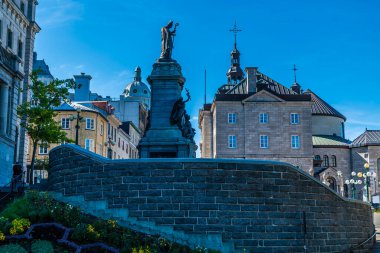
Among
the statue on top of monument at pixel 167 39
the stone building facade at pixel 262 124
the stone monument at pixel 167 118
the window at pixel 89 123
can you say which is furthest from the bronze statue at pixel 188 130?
the window at pixel 89 123

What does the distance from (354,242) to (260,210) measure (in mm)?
6155

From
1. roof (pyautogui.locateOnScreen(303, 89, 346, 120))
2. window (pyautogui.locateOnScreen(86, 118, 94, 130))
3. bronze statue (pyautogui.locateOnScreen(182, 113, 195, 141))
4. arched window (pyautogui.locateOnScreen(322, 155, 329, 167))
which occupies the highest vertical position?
roof (pyautogui.locateOnScreen(303, 89, 346, 120))

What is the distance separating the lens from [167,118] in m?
28.0

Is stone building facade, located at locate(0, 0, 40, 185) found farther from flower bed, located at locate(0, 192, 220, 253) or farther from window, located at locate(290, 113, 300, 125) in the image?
window, located at locate(290, 113, 300, 125)

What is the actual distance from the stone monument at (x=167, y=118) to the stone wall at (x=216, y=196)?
19.8 ft

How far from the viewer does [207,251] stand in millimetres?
Answer: 19203

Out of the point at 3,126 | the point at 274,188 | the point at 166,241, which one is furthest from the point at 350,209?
the point at 3,126

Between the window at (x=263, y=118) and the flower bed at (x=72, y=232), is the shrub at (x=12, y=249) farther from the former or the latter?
the window at (x=263, y=118)

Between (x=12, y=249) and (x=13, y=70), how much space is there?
26.4m

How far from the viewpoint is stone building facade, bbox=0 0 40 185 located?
3872cm

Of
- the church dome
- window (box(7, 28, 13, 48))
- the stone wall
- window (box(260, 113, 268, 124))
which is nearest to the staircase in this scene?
the stone wall

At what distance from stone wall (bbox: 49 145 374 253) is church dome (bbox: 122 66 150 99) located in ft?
437

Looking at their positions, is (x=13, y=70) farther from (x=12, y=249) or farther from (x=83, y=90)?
(x=83, y=90)

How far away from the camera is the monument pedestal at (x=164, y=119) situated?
89.0 feet
